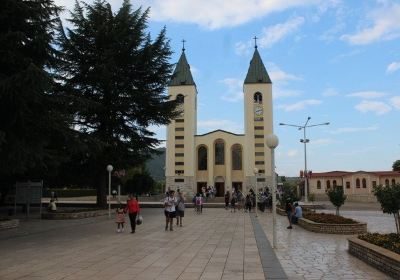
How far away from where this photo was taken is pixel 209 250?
13.8 m

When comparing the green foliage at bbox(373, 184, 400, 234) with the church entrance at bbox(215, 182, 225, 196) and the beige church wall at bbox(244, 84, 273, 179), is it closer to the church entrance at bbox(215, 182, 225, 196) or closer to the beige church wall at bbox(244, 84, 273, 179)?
the beige church wall at bbox(244, 84, 273, 179)

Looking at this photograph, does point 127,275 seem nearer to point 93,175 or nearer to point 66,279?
point 66,279

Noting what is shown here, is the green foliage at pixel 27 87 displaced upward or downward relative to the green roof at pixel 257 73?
downward

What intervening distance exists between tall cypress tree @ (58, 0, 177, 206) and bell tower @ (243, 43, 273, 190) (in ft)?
143

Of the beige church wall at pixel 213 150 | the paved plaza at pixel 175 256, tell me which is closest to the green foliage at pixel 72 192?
the beige church wall at pixel 213 150

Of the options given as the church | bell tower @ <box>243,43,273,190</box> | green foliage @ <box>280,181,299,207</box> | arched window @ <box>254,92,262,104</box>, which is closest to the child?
green foliage @ <box>280,181,299,207</box>

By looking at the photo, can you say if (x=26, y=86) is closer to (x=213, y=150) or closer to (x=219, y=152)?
(x=213, y=150)

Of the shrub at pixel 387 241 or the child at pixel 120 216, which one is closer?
the shrub at pixel 387 241

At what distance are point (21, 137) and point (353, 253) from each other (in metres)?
13.1

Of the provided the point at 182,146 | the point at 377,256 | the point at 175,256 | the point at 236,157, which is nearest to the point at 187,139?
the point at 182,146

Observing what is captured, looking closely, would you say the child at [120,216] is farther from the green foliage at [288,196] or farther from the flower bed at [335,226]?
the green foliage at [288,196]

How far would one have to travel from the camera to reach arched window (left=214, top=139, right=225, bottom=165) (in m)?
84.3

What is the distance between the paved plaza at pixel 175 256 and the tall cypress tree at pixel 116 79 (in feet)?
54.1

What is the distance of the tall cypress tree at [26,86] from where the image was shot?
16828mm
